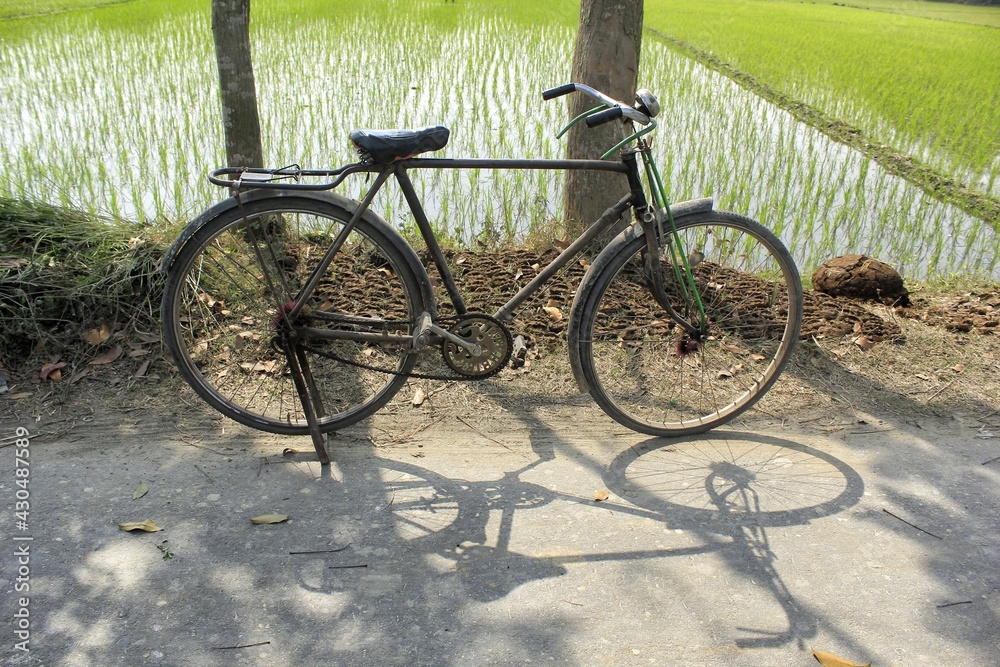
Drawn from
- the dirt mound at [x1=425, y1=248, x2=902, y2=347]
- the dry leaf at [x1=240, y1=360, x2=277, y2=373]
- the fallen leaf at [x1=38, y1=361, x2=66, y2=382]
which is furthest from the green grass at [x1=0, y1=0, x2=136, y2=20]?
the dry leaf at [x1=240, y1=360, x2=277, y2=373]

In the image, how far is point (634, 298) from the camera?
3824 millimetres

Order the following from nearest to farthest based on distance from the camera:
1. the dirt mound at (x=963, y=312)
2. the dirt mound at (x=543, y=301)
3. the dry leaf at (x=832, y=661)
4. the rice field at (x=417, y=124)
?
1. the dry leaf at (x=832, y=661)
2. the dirt mound at (x=543, y=301)
3. the dirt mound at (x=963, y=312)
4. the rice field at (x=417, y=124)

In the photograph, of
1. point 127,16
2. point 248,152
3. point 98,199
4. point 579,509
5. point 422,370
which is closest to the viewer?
point 579,509

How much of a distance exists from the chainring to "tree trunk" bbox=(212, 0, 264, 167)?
76.1 inches

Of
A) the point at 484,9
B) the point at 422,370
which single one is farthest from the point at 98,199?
the point at 484,9

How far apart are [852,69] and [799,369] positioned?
779 centimetres

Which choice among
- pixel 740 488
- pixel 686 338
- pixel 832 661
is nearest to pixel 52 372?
pixel 686 338

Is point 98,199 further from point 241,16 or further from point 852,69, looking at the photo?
point 852,69

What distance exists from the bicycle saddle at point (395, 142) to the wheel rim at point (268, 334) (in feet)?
0.91

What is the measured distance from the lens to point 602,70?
4.11m

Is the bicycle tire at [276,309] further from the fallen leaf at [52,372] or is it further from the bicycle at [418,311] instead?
the fallen leaf at [52,372]

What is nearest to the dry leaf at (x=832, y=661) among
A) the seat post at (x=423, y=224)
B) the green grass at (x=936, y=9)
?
the seat post at (x=423, y=224)

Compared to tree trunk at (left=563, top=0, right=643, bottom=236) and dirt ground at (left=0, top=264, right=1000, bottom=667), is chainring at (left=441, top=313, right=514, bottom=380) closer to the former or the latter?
dirt ground at (left=0, top=264, right=1000, bottom=667)

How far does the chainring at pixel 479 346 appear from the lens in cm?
296
